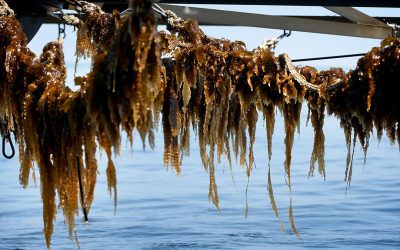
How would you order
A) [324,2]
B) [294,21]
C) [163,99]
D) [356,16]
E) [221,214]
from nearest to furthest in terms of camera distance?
[163,99]
[324,2]
[294,21]
[356,16]
[221,214]

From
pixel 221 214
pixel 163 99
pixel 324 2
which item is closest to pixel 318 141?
pixel 163 99

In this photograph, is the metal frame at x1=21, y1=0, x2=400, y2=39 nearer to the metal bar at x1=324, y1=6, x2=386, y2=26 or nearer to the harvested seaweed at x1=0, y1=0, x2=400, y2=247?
the metal bar at x1=324, y1=6, x2=386, y2=26

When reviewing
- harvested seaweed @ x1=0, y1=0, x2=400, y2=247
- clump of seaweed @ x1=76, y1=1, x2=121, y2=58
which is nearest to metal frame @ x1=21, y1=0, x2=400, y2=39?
clump of seaweed @ x1=76, y1=1, x2=121, y2=58

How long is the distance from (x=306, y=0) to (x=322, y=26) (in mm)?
1765

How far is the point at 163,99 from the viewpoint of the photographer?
6105 mm

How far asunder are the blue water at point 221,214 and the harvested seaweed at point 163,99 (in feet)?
10.1

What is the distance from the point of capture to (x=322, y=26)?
9.41 metres

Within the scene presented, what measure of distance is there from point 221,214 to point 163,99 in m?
10.7

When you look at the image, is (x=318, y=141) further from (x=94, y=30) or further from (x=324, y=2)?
(x=94, y=30)

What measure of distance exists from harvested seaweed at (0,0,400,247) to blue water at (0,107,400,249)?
3.07m

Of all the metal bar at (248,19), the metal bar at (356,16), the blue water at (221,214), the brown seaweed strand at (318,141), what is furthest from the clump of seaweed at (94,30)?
the metal bar at (356,16)

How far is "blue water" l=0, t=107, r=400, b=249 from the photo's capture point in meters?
13.6

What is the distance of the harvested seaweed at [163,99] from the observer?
13.8 ft

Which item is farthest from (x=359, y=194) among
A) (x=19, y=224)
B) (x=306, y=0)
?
(x=306, y=0)
